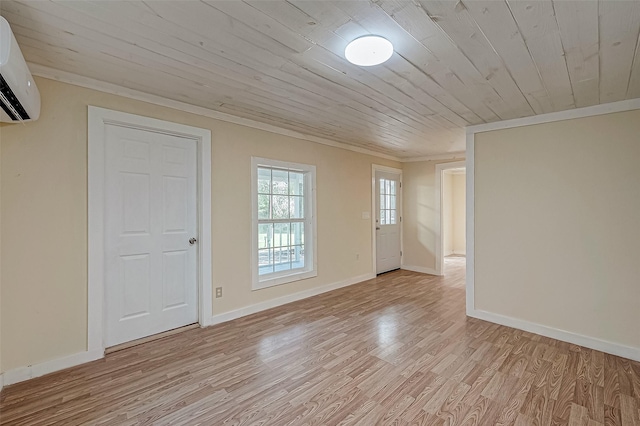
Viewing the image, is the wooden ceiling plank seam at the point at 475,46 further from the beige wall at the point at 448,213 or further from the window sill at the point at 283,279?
the beige wall at the point at 448,213

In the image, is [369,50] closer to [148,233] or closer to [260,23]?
[260,23]

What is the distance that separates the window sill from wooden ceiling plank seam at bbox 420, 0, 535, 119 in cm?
304

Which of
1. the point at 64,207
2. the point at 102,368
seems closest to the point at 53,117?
the point at 64,207

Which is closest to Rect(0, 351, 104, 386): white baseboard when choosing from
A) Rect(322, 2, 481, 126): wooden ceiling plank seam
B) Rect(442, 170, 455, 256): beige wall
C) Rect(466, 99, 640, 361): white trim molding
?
Rect(322, 2, 481, 126): wooden ceiling plank seam

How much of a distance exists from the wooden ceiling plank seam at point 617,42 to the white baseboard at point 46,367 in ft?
13.4

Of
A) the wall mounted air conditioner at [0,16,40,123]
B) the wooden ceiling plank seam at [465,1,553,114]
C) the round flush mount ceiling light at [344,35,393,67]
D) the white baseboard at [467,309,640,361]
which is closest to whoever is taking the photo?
the wall mounted air conditioner at [0,16,40,123]

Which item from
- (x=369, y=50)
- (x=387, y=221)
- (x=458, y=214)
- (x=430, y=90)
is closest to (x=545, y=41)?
(x=430, y=90)

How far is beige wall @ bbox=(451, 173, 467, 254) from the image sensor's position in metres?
8.54

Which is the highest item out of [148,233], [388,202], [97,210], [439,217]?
[388,202]

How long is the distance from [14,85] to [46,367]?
2.02 meters

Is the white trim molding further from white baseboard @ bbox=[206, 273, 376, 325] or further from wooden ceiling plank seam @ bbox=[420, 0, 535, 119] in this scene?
white baseboard @ bbox=[206, 273, 376, 325]

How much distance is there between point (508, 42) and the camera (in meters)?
1.79

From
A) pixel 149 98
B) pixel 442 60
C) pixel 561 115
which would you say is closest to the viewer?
pixel 442 60

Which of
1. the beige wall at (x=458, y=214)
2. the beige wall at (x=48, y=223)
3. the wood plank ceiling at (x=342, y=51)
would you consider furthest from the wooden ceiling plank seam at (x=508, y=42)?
the beige wall at (x=458, y=214)
